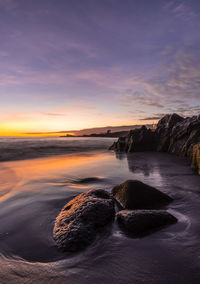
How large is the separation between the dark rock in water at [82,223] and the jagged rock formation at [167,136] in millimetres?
11556

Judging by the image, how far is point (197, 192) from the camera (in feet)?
15.7

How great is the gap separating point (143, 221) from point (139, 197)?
1.16 meters

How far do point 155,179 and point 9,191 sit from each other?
5396 mm

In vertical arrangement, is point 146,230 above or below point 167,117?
below

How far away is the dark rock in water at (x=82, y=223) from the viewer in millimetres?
2539

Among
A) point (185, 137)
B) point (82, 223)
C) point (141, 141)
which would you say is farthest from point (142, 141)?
point (82, 223)

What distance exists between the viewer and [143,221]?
295 centimetres

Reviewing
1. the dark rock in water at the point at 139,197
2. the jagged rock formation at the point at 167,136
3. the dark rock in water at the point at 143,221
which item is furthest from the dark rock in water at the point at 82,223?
the jagged rock formation at the point at 167,136

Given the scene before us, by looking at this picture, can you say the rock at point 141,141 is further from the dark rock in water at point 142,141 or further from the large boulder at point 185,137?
the large boulder at point 185,137

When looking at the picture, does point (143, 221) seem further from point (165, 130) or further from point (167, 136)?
point (165, 130)

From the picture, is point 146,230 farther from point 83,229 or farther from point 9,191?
point 9,191

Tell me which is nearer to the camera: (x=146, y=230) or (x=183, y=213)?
(x=146, y=230)

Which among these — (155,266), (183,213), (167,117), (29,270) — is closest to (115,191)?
(183,213)

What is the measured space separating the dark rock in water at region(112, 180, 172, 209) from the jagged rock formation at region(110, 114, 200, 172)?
10.0 meters
